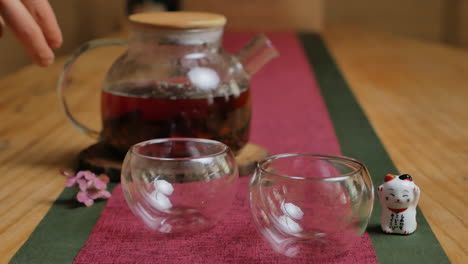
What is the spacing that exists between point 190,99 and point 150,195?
0.64 feet

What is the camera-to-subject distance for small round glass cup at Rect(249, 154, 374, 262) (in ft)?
1.88

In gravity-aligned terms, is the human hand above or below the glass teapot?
above

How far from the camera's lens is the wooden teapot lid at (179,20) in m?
0.79

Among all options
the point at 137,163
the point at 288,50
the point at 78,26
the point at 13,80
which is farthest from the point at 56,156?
the point at 78,26

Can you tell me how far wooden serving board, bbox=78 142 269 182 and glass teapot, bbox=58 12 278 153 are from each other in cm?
2

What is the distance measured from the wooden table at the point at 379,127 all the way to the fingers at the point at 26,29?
18 cm

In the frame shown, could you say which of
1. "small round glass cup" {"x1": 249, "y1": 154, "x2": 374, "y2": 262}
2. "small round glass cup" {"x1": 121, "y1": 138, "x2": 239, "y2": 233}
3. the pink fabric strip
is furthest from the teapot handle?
"small round glass cup" {"x1": 249, "y1": 154, "x2": 374, "y2": 262}

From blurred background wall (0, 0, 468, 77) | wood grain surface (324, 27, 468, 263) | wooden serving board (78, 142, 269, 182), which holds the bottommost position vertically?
blurred background wall (0, 0, 468, 77)

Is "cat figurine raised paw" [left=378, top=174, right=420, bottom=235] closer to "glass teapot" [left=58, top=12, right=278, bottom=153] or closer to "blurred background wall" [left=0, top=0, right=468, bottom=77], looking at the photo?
"glass teapot" [left=58, top=12, right=278, bottom=153]

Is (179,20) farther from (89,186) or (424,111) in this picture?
(424,111)

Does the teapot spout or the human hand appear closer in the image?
the human hand

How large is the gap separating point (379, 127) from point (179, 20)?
0.44 metres

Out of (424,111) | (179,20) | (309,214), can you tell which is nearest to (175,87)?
(179,20)

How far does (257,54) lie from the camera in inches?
35.3
